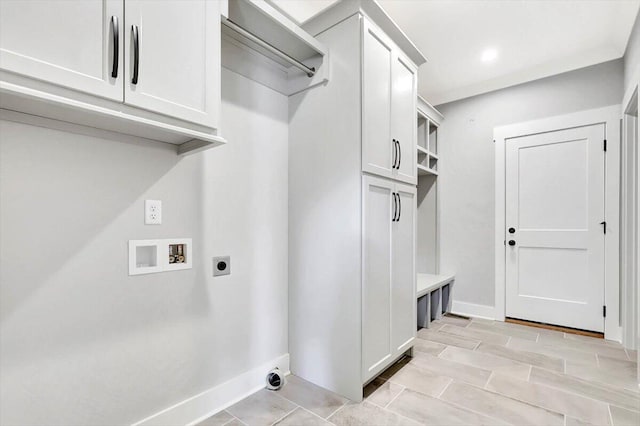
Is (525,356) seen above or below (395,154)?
below

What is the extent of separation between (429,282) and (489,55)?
2.39m

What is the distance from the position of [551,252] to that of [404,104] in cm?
236

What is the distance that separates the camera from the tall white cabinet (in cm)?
188

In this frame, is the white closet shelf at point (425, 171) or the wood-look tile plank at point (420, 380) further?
the white closet shelf at point (425, 171)

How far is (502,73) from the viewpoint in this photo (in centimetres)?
343

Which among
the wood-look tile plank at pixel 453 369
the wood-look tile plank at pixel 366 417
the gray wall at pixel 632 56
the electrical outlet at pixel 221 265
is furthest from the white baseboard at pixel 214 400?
the gray wall at pixel 632 56

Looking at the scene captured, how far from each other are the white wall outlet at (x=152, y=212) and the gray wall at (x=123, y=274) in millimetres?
26

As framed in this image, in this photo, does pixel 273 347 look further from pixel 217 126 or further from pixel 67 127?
pixel 67 127

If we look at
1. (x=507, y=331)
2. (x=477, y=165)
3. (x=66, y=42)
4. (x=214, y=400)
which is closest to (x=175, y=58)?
(x=66, y=42)

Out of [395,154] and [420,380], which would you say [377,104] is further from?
[420,380]

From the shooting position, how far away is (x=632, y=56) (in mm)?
2553

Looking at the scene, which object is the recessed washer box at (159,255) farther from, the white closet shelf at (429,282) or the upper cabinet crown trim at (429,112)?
the upper cabinet crown trim at (429,112)

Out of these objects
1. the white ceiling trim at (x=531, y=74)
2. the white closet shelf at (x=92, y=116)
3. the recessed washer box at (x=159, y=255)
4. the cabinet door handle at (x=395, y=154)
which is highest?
the white ceiling trim at (x=531, y=74)

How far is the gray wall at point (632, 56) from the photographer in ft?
7.76
